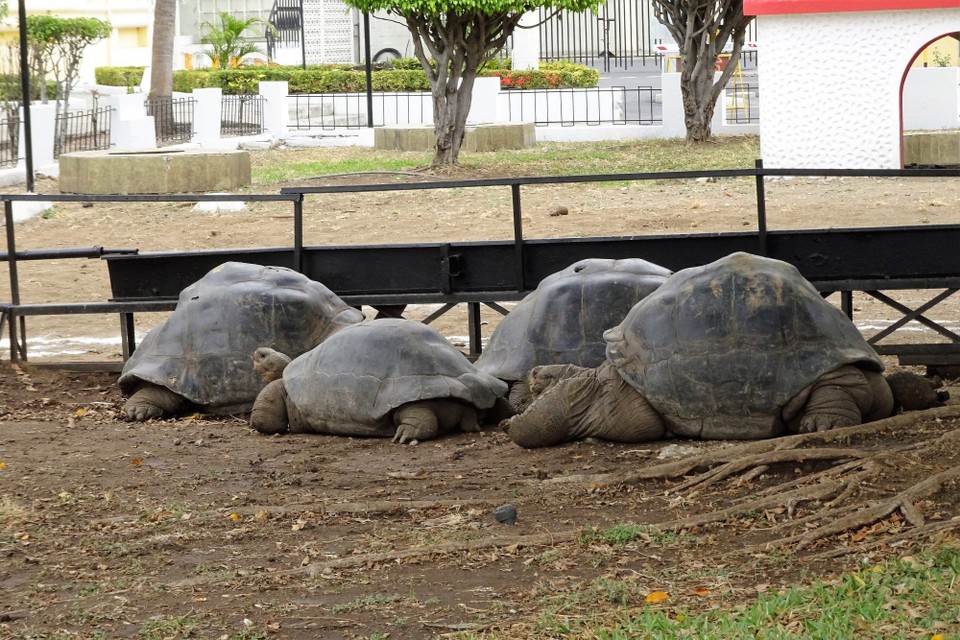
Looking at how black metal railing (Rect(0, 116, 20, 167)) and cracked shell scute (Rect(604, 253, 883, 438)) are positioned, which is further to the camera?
black metal railing (Rect(0, 116, 20, 167))

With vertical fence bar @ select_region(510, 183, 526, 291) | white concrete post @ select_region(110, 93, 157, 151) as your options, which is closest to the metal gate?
white concrete post @ select_region(110, 93, 157, 151)

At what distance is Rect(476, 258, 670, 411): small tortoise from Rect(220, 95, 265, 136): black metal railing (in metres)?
21.6

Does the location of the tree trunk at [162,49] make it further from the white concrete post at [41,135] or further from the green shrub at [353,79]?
the white concrete post at [41,135]

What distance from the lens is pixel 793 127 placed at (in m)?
19.2

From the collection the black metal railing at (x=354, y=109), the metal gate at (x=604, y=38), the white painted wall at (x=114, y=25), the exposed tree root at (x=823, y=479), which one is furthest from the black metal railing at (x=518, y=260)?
the metal gate at (x=604, y=38)

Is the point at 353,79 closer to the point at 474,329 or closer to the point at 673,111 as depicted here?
the point at 673,111

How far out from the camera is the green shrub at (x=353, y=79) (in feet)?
103

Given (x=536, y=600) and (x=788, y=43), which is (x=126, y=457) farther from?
(x=788, y=43)

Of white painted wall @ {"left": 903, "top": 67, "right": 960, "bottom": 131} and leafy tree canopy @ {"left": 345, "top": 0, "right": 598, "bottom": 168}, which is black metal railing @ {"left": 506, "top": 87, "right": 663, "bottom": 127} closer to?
white painted wall @ {"left": 903, "top": 67, "right": 960, "bottom": 131}

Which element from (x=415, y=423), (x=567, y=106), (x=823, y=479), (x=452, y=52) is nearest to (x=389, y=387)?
(x=415, y=423)

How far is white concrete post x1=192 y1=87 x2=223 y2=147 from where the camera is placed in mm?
24156

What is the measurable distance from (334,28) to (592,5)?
27235 mm

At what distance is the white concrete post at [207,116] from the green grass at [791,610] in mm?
20894

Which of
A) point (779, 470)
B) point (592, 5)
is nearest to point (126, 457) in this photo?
point (779, 470)
